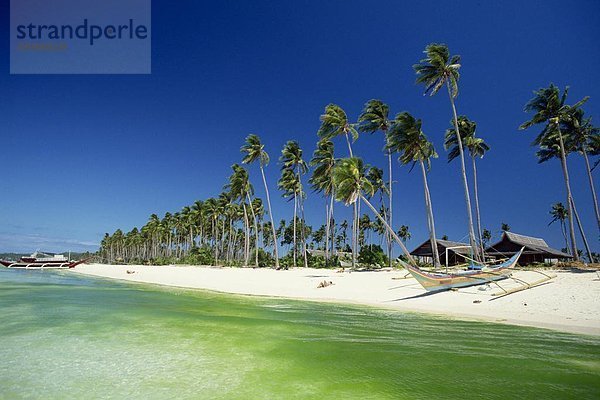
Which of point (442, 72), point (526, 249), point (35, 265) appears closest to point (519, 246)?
point (526, 249)

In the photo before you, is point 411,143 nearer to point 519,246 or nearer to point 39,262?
point 519,246

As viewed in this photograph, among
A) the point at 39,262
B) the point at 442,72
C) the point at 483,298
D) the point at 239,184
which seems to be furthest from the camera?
the point at 39,262

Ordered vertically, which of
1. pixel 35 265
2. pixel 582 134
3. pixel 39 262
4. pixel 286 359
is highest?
pixel 582 134

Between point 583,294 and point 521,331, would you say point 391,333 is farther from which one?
point 583,294

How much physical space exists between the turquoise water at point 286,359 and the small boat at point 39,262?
242ft

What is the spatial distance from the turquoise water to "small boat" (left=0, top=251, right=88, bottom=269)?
242 ft

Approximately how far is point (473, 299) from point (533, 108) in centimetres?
2637

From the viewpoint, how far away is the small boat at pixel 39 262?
70250 mm

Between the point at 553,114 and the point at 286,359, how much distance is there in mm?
37260

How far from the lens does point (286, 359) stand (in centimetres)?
757

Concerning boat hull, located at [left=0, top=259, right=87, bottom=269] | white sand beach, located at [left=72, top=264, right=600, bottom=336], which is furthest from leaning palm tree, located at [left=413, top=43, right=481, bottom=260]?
boat hull, located at [left=0, top=259, right=87, bottom=269]

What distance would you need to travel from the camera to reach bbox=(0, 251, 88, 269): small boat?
70.2m

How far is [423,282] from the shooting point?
18594 mm

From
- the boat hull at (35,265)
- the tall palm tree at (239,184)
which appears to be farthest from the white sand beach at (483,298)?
the boat hull at (35,265)
